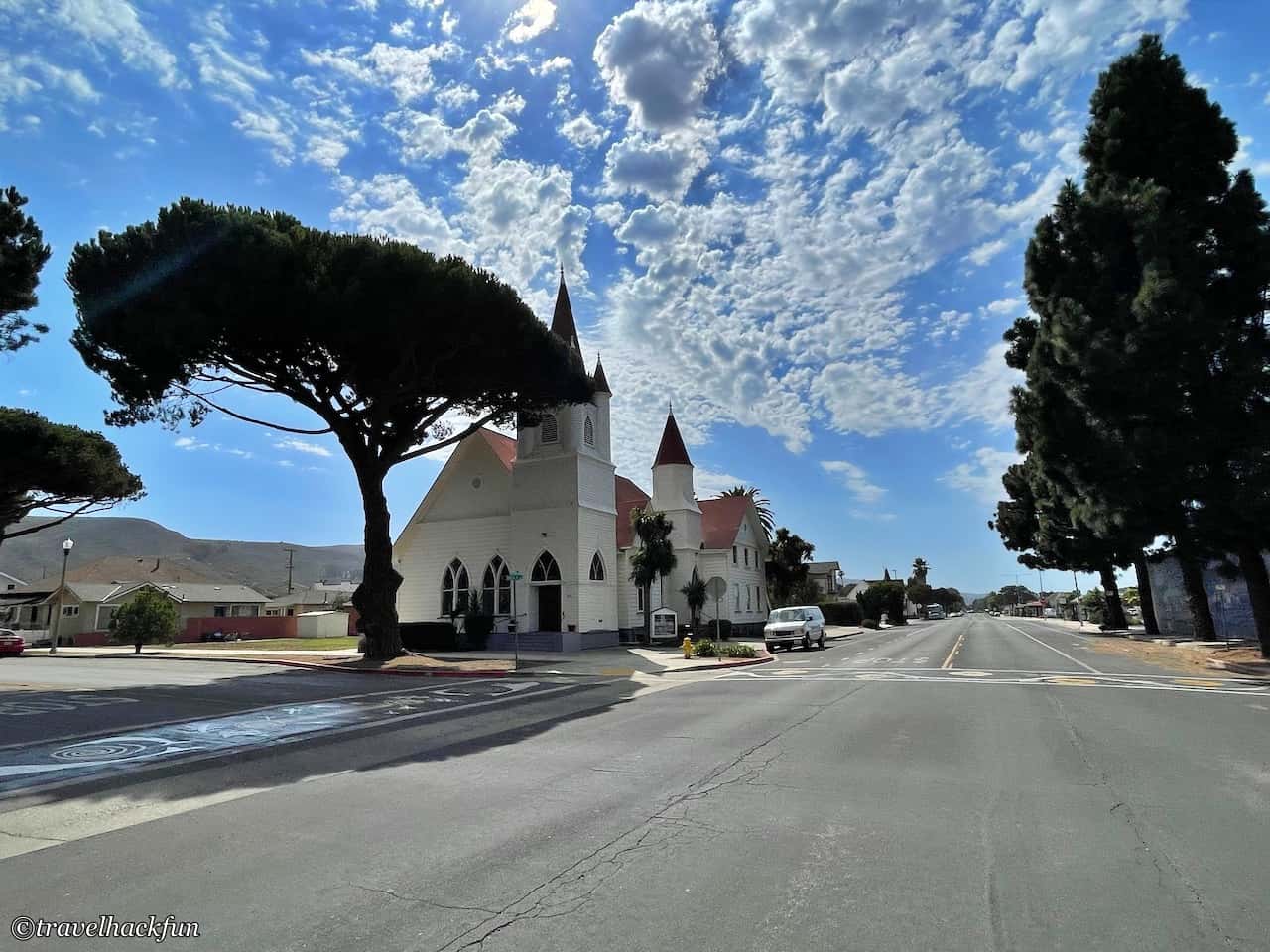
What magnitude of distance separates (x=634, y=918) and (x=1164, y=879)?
3.35 metres

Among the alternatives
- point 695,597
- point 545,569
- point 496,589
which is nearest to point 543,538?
point 545,569

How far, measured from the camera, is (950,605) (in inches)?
7594

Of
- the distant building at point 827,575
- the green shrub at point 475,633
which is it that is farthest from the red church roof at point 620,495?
the distant building at point 827,575

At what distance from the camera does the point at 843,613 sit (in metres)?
68.4

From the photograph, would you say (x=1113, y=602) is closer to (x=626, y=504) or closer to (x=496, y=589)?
(x=626, y=504)

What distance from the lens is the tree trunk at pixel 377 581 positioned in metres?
23.4

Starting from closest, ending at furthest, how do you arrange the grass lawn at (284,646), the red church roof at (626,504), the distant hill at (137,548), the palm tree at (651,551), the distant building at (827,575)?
the palm tree at (651,551)
the grass lawn at (284,646)
the red church roof at (626,504)
the distant building at (827,575)
the distant hill at (137,548)

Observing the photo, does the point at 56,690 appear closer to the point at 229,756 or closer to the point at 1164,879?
the point at 229,756

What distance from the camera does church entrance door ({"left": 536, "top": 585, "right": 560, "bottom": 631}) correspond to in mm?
33844

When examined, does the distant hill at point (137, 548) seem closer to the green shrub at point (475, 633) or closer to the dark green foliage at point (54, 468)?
the dark green foliage at point (54, 468)

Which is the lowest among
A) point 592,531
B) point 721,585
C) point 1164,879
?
point 1164,879

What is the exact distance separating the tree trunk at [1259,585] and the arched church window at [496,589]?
26927 millimetres

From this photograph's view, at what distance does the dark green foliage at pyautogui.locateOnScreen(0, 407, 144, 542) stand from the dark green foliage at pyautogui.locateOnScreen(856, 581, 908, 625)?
63343 mm

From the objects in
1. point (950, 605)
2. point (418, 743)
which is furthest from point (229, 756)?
point (950, 605)
